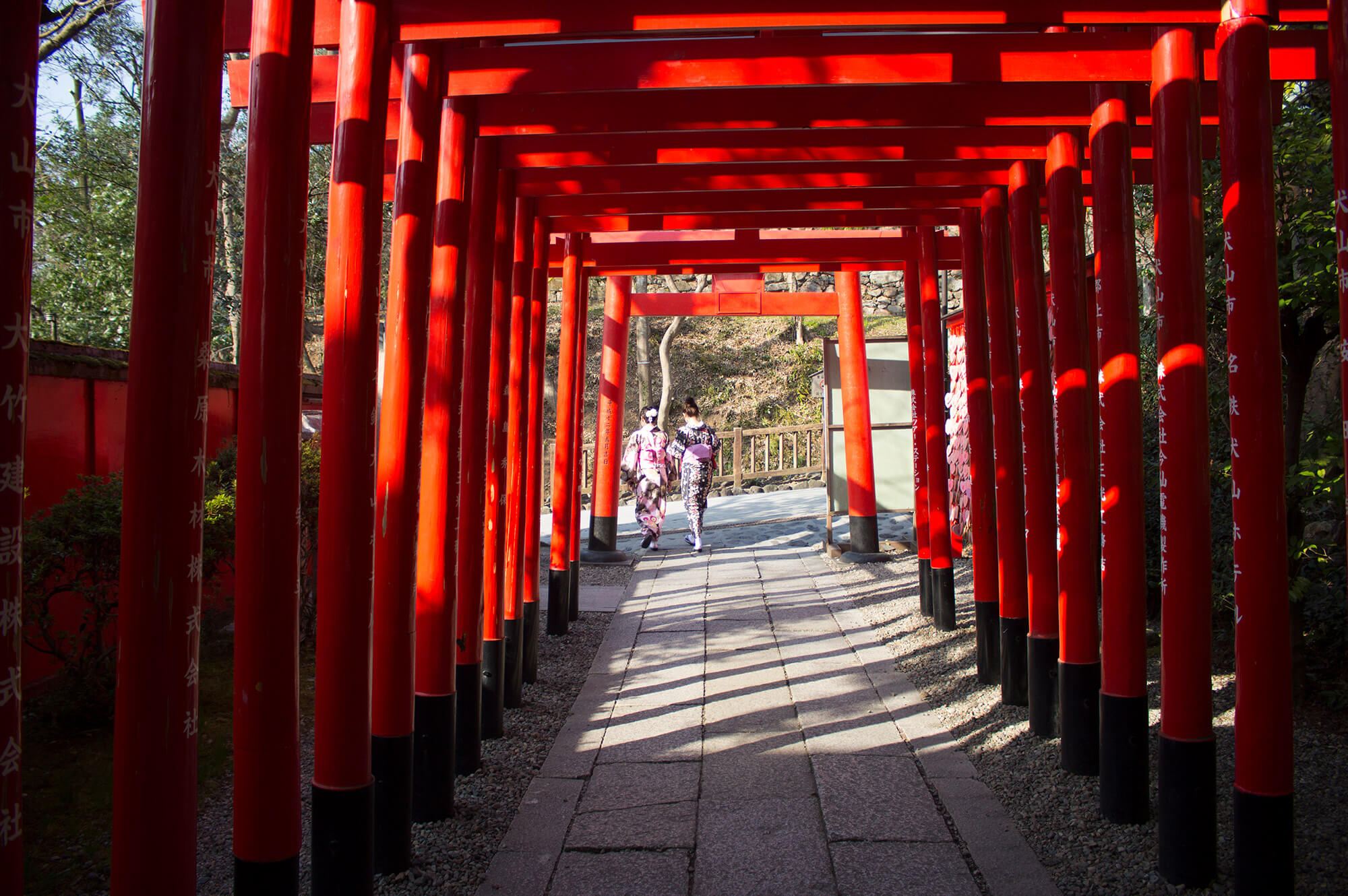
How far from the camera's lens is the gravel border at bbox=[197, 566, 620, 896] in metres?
2.98

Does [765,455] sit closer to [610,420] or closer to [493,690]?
[610,420]

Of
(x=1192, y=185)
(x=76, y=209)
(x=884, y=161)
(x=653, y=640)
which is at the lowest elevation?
(x=653, y=640)

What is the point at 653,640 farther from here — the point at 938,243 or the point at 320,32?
the point at 320,32

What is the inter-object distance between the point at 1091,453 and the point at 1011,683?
158 cm

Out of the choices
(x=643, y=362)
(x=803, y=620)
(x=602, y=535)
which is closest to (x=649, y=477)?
(x=602, y=535)

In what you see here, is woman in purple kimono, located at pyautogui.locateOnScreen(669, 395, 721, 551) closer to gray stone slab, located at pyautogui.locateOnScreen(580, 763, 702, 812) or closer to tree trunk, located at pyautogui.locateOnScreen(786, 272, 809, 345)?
gray stone slab, located at pyautogui.locateOnScreen(580, 763, 702, 812)

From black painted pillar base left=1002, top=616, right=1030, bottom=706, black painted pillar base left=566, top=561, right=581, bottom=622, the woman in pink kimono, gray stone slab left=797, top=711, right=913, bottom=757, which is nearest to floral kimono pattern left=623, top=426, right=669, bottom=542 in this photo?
the woman in pink kimono

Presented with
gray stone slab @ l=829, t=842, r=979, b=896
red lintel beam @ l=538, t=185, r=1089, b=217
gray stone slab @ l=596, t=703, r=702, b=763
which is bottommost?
gray stone slab @ l=829, t=842, r=979, b=896

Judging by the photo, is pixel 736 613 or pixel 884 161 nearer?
pixel 884 161

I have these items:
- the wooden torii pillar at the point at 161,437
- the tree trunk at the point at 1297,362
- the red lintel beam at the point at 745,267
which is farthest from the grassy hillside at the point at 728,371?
the wooden torii pillar at the point at 161,437

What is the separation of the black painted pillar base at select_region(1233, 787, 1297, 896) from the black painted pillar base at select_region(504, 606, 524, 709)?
138 inches

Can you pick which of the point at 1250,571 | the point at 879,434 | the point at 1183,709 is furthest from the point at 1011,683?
the point at 879,434

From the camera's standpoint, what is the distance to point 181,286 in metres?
1.80

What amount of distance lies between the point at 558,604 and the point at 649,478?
4133mm
